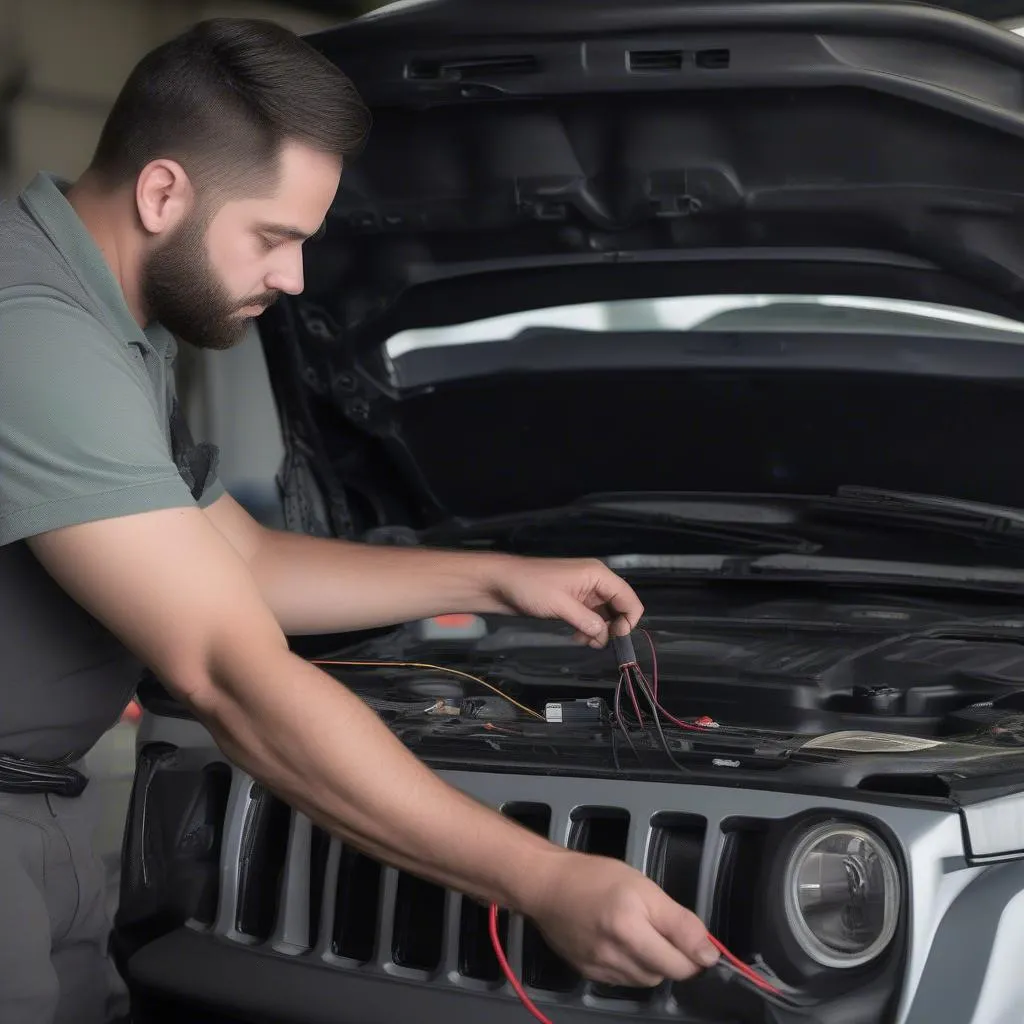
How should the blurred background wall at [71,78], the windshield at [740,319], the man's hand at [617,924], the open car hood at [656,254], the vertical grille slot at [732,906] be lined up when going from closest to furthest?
the man's hand at [617,924] → the vertical grille slot at [732,906] → the open car hood at [656,254] → the windshield at [740,319] → the blurred background wall at [71,78]

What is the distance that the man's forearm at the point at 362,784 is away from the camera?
1243 mm

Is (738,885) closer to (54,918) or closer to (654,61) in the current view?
(54,918)

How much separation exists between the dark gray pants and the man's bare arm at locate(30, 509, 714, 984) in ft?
1.31

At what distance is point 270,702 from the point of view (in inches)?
51.9

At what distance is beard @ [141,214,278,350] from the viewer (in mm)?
1514

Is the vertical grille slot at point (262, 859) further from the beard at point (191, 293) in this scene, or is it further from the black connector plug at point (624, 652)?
the beard at point (191, 293)

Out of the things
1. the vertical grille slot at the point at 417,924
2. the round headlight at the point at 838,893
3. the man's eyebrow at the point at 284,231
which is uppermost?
the man's eyebrow at the point at 284,231

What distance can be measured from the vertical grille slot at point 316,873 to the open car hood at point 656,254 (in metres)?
0.95

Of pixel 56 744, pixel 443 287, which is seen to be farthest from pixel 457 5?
pixel 56 744

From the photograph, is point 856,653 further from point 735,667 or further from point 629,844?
point 629,844

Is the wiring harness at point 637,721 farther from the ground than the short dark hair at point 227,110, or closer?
closer

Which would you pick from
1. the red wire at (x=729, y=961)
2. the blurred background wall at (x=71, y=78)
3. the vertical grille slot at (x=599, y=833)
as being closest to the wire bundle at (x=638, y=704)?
the vertical grille slot at (x=599, y=833)

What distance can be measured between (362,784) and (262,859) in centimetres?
58

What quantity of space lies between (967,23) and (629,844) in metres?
1.09
